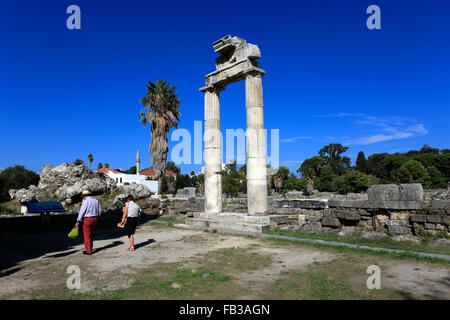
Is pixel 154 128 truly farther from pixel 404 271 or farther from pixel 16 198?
pixel 404 271

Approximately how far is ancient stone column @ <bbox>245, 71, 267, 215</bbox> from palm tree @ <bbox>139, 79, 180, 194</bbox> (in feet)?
71.8

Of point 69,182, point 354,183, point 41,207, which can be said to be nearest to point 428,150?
point 354,183

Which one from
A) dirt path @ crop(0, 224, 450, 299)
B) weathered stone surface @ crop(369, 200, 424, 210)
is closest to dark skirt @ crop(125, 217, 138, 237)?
dirt path @ crop(0, 224, 450, 299)

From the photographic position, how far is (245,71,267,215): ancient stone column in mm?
10312

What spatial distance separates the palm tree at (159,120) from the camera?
3152cm

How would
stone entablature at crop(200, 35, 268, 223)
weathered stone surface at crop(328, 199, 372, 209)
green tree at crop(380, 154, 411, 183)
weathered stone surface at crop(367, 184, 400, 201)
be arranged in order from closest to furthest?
weathered stone surface at crop(367, 184, 400, 201), weathered stone surface at crop(328, 199, 372, 209), stone entablature at crop(200, 35, 268, 223), green tree at crop(380, 154, 411, 183)

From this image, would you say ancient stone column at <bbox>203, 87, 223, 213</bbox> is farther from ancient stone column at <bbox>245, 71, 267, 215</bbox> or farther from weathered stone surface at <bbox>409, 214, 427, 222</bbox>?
weathered stone surface at <bbox>409, 214, 427, 222</bbox>

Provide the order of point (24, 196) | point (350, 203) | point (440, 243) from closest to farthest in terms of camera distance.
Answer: point (440, 243)
point (350, 203)
point (24, 196)

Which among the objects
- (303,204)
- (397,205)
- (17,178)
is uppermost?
(17,178)

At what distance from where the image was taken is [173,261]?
625 centimetres

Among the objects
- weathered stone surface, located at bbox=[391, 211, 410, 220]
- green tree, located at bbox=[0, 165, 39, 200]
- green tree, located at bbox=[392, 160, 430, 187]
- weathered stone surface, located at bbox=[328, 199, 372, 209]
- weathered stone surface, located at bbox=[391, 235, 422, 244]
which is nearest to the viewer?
weathered stone surface, located at bbox=[391, 235, 422, 244]

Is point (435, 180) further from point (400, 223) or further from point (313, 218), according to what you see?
point (400, 223)

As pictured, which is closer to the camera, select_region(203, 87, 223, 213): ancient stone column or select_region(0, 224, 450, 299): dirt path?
select_region(0, 224, 450, 299): dirt path

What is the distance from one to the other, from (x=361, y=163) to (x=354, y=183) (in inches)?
1071
